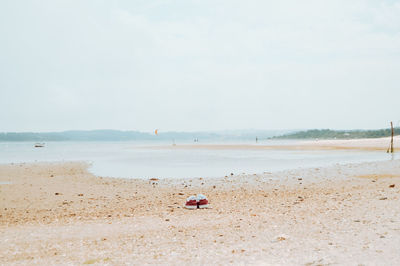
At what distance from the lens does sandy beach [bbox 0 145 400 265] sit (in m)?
7.55

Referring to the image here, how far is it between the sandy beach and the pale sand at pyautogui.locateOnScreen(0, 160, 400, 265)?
0.07ft

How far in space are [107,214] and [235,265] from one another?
7.27 metres

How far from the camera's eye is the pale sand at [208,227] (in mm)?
7562

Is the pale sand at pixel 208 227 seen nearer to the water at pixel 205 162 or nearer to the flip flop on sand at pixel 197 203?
the flip flop on sand at pixel 197 203

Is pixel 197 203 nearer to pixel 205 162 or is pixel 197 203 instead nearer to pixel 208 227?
pixel 208 227

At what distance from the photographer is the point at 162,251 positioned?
8.08 m

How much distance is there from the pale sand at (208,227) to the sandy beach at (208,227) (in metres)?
0.02

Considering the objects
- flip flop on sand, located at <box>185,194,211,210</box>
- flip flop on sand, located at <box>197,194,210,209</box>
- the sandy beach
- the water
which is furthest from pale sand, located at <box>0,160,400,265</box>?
the water

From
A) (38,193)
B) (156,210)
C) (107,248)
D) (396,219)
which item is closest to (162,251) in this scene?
(107,248)

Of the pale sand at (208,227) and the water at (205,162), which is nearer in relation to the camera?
the pale sand at (208,227)

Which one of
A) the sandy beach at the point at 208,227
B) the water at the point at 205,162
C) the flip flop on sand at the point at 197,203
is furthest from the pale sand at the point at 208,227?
the water at the point at 205,162

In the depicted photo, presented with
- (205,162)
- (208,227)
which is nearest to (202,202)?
(208,227)

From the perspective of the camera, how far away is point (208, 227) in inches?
409

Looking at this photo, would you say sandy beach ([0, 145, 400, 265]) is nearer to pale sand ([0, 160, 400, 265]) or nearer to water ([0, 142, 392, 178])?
pale sand ([0, 160, 400, 265])
